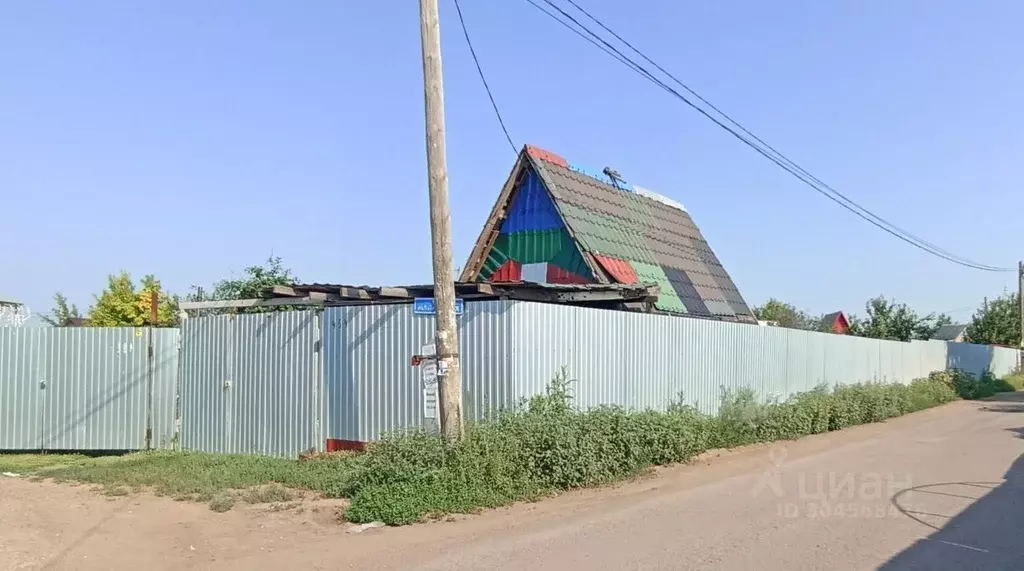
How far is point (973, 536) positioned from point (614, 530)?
3400mm

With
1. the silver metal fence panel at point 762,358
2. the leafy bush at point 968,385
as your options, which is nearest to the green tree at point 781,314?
the leafy bush at point 968,385

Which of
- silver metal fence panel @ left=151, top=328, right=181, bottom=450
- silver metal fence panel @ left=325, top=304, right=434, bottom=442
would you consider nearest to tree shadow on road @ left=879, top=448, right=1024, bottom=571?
silver metal fence panel @ left=325, top=304, right=434, bottom=442

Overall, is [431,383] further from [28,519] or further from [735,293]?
[735,293]

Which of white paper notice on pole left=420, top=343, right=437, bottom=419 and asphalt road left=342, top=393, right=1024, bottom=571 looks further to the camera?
white paper notice on pole left=420, top=343, right=437, bottom=419

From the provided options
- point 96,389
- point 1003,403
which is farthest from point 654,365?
point 1003,403

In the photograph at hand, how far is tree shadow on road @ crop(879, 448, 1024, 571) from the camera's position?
6.81 meters

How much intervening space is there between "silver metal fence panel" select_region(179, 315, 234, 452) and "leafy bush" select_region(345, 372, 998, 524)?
4.05 m

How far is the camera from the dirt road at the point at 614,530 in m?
6.89

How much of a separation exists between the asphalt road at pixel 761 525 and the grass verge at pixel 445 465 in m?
0.32

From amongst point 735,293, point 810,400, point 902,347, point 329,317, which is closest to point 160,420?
point 329,317

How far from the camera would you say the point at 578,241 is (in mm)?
17938

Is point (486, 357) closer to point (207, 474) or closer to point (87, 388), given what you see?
point (207, 474)

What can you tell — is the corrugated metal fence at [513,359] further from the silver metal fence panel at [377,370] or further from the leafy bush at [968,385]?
the leafy bush at [968,385]

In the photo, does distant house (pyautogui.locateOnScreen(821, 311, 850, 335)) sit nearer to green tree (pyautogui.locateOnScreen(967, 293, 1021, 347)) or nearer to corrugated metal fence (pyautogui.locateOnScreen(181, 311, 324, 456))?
green tree (pyautogui.locateOnScreen(967, 293, 1021, 347))
